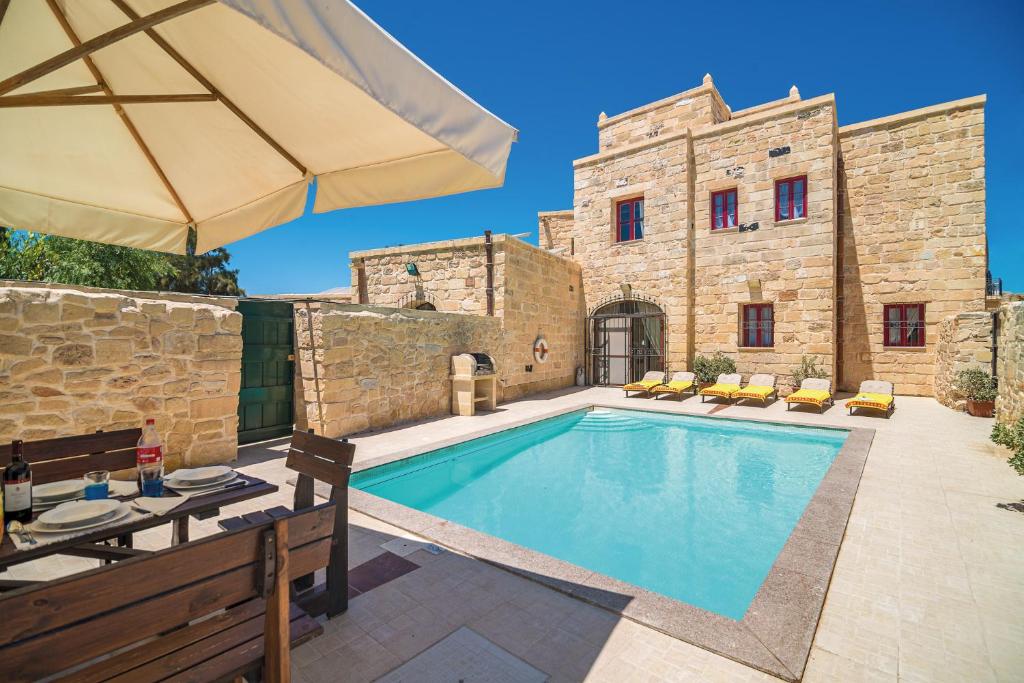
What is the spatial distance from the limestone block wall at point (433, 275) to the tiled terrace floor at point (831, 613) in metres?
6.75

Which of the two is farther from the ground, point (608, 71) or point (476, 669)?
point (608, 71)

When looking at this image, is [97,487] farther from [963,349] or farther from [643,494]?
[963,349]

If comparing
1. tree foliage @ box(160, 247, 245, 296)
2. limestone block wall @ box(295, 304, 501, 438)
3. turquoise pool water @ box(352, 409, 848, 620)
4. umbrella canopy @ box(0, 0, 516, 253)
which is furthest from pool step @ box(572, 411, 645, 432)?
tree foliage @ box(160, 247, 245, 296)

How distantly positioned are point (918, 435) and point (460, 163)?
25.0 ft

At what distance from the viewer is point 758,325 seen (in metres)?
10.9

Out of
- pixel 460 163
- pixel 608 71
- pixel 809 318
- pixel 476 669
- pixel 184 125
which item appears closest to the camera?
pixel 476 669

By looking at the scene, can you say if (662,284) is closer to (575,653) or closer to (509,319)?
(509,319)

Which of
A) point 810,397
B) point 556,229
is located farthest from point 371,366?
point 556,229

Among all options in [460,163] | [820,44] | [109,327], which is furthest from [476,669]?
[820,44]

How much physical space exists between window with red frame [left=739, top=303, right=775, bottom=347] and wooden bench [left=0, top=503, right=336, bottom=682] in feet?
37.5

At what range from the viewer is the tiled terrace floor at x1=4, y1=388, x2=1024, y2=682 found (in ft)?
6.27

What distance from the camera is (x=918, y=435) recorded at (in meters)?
6.32

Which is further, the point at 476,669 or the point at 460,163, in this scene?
the point at 460,163

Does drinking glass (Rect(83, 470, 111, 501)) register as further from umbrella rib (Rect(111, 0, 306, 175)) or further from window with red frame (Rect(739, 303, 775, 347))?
window with red frame (Rect(739, 303, 775, 347))
